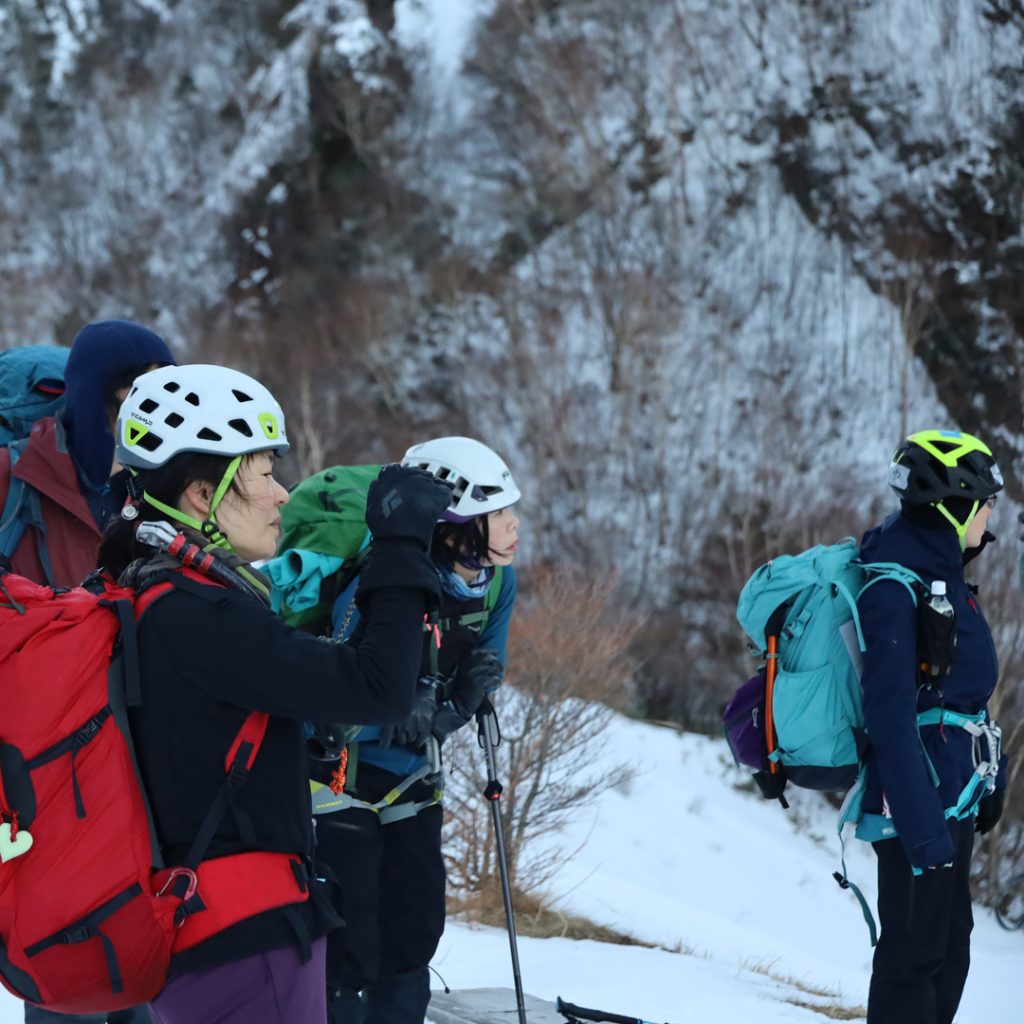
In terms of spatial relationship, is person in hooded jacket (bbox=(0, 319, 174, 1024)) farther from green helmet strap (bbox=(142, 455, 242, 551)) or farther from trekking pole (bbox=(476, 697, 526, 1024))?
trekking pole (bbox=(476, 697, 526, 1024))

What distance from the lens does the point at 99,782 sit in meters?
1.96

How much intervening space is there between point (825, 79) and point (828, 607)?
105 feet

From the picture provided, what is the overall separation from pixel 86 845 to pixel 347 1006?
1705 millimetres

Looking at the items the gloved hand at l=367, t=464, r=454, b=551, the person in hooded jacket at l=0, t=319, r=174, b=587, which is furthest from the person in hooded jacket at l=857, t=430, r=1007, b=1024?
the person in hooded jacket at l=0, t=319, r=174, b=587

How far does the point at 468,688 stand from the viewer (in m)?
3.63

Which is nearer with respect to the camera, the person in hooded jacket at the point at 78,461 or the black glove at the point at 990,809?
the person in hooded jacket at the point at 78,461

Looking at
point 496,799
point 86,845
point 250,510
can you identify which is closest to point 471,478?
point 496,799

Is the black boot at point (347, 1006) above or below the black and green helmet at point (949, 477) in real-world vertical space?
below

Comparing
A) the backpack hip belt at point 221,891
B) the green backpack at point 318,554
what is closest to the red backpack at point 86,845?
the backpack hip belt at point 221,891

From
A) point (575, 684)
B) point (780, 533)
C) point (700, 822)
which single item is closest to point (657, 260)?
point (780, 533)

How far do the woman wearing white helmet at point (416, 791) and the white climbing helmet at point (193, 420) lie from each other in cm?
107

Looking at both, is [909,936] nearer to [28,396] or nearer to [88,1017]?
[88,1017]

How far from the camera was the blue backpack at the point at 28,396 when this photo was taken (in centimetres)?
312

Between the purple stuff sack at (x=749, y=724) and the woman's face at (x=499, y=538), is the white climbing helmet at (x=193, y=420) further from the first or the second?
the purple stuff sack at (x=749, y=724)
